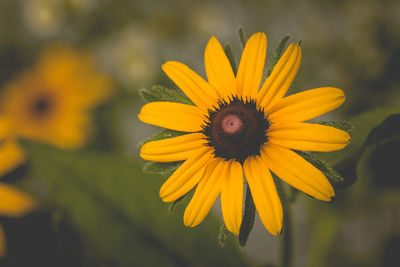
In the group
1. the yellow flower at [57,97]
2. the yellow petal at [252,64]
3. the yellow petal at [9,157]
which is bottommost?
the yellow petal at [252,64]

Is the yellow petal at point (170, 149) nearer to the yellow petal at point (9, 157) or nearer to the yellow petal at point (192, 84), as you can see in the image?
the yellow petal at point (192, 84)

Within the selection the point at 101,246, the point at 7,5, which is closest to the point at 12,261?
the point at 101,246

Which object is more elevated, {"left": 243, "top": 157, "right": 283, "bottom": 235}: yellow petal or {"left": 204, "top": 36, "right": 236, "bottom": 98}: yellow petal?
{"left": 204, "top": 36, "right": 236, "bottom": 98}: yellow petal

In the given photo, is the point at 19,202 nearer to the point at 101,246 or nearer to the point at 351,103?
the point at 101,246

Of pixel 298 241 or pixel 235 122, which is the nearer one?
pixel 235 122

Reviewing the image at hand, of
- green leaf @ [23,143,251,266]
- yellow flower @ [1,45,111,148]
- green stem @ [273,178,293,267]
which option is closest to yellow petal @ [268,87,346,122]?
green stem @ [273,178,293,267]

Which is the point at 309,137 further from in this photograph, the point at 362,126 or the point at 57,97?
the point at 57,97

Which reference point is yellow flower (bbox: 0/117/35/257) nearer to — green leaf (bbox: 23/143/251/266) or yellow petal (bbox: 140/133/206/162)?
green leaf (bbox: 23/143/251/266)

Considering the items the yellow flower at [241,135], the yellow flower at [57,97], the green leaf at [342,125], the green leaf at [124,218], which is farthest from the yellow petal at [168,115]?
the yellow flower at [57,97]
